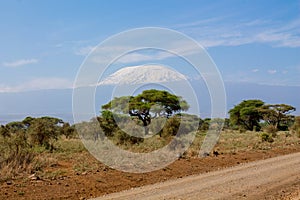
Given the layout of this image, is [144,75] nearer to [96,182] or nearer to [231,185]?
[96,182]

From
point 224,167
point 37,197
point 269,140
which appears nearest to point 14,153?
point 37,197

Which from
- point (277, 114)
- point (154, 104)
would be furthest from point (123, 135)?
point (277, 114)

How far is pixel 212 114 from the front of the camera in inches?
495

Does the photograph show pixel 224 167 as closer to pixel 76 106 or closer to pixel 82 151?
pixel 76 106

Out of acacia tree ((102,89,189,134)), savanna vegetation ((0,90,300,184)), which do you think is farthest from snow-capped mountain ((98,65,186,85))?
acacia tree ((102,89,189,134))

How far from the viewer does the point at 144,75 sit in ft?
43.9

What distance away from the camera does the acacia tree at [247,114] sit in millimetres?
47188

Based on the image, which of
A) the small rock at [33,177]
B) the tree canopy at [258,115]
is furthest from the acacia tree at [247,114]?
the small rock at [33,177]

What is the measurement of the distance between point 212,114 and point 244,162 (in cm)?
309

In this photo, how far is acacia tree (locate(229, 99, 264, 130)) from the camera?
A: 4719 cm

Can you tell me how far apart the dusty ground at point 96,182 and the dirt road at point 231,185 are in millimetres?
206

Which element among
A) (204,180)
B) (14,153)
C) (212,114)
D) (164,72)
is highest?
(164,72)

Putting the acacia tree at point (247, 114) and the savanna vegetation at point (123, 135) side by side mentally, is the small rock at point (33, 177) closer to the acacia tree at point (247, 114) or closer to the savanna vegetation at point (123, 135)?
the savanna vegetation at point (123, 135)

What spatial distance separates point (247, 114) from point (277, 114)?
377 centimetres
